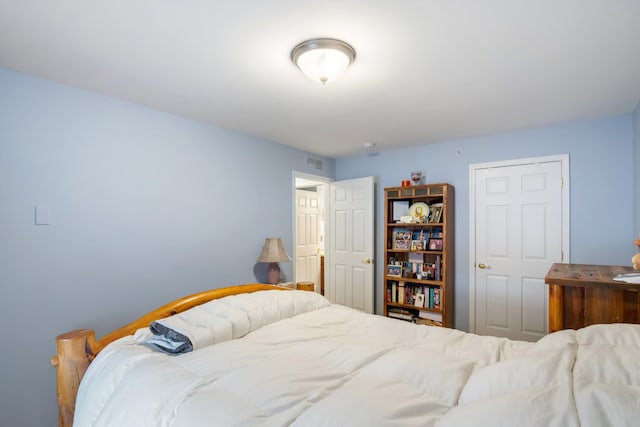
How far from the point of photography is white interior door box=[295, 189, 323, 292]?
179 inches

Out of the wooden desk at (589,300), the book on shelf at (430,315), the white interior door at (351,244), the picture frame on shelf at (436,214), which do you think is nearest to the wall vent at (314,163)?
the white interior door at (351,244)

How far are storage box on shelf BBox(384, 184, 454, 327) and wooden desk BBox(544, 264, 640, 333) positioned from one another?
1.58 meters

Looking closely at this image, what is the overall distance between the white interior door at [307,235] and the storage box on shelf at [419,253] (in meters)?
1.25

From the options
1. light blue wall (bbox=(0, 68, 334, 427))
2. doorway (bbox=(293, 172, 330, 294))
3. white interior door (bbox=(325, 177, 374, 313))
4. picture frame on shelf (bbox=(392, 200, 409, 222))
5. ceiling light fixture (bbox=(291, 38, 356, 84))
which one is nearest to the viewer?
ceiling light fixture (bbox=(291, 38, 356, 84))

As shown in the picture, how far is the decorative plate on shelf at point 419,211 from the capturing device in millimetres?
3787

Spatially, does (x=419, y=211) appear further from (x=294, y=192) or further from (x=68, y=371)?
(x=68, y=371)

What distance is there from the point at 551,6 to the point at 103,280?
127 inches

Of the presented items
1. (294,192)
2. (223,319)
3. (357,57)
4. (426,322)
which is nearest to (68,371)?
(223,319)

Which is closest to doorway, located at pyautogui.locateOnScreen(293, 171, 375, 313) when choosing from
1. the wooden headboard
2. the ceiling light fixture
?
the ceiling light fixture

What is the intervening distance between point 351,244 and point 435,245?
1145 millimetres

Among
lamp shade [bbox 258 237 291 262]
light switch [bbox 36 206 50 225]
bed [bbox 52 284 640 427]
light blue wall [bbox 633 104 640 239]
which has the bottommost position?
bed [bbox 52 284 640 427]

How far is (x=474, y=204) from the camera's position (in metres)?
3.62

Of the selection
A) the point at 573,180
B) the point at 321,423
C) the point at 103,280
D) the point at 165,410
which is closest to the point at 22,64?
the point at 103,280

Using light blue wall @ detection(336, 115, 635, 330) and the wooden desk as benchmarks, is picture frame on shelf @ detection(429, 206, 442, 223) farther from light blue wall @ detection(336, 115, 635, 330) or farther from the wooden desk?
the wooden desk
